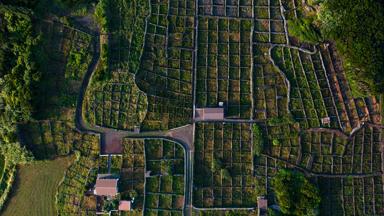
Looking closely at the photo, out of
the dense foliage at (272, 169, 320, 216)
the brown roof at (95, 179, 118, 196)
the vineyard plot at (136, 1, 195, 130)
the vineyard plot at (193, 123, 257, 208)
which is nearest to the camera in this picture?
the brown roof at (95, 179, 118, 196)

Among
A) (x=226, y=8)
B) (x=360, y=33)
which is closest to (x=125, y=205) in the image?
(x=226, y=8)

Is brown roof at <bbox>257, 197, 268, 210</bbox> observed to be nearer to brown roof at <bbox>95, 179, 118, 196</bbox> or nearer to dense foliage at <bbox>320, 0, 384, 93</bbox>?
brown roof at <bbox>95, 179, 118, 196</bbox>

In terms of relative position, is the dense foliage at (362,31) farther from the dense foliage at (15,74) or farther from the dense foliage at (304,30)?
the dense foliage at (15,74)

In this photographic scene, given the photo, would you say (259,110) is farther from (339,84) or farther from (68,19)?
(68,19)

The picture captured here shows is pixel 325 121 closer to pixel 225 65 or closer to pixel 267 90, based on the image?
pixel 267 90

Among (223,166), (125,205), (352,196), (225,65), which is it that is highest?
(225,65)

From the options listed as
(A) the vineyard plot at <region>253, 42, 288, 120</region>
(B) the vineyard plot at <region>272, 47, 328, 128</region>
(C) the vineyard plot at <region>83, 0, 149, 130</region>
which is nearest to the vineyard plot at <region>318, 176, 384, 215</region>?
(B) the vineyard plot at <region>272, 47, 328, 128</region>

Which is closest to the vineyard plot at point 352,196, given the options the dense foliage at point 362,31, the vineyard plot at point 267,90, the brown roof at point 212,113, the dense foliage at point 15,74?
the vineyard plot at point 267,90
